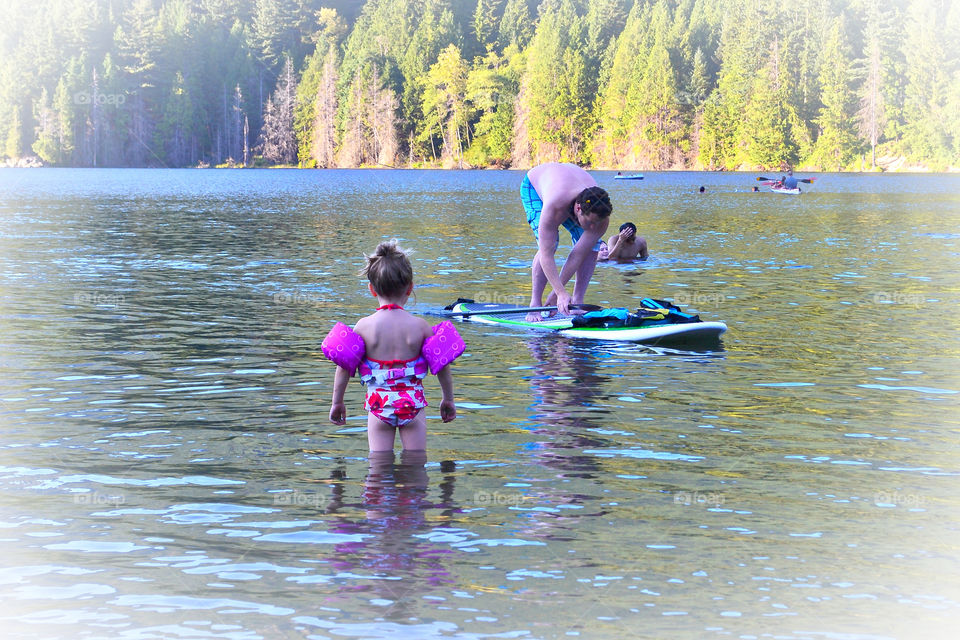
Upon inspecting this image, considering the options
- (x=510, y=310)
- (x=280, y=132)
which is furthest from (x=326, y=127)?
(x=510, y=310)

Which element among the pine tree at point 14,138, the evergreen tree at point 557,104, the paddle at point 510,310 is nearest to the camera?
the paddle at point 510,310

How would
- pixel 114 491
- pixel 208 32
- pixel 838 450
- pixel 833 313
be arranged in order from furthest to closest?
pixel 208 32 → pixel 833 313 → pixel 838 450 → pixel 114 491

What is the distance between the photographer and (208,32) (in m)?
181

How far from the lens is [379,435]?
8.24 metres

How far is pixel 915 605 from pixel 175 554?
162 inches

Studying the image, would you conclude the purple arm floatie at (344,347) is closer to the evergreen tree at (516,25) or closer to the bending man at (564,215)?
the bending man at (564,215)

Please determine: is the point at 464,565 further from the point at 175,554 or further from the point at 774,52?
the point at 774,52

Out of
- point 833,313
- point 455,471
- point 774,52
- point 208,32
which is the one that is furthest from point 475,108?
point 455,471

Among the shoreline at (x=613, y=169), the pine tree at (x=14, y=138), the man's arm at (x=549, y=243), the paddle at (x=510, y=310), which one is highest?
the pine tree at (x=14, y=138)

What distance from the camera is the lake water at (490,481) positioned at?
5707 millimetres
